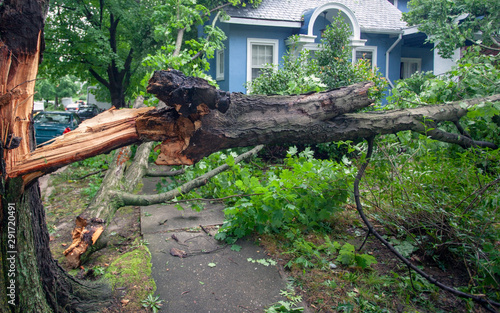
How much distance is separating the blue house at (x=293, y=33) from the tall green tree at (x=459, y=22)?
5.50ft

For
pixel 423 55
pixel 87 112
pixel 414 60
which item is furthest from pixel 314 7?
pixel 87 112

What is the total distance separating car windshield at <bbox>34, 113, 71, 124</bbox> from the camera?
1509 cm

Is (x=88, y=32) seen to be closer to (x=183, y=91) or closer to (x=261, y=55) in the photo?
(x=261, y=55)

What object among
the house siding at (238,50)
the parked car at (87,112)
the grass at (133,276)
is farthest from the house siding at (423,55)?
the parked car at (87,112)

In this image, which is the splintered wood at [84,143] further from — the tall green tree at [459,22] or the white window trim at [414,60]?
the white window trim at [414,60]

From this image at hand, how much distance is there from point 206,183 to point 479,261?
11.0 feet

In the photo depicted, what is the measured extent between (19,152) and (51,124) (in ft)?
45.4

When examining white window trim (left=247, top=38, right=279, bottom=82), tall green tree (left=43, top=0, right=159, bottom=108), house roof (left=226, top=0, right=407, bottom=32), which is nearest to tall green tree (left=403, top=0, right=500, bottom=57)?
house roof (left=226, top=0, right=407, bottom=32)

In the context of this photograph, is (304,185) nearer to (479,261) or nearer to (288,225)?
(288,225)

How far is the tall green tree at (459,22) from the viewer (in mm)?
10484

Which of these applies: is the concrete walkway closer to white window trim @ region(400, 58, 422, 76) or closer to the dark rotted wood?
the dark rotted wood

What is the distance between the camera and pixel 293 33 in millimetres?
12758

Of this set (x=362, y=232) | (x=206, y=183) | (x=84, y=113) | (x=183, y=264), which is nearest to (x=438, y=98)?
(x=362, y=232)

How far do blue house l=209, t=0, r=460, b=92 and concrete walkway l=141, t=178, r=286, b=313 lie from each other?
7315mm
